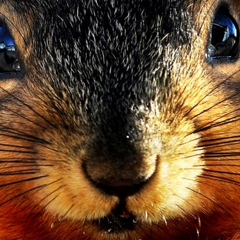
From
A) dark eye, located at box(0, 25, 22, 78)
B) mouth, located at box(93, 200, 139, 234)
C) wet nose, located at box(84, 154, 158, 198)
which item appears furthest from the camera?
dark eye, located at box(0, 25, 22, 78)

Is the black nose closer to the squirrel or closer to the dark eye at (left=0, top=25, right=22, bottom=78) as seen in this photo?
the squirrel

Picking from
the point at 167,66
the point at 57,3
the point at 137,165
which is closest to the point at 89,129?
the point at 137,165

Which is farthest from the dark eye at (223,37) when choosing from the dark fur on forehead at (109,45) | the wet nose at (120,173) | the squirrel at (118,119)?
the wet nose at (120,173)

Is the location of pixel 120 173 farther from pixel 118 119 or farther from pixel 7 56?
pixel 7 56

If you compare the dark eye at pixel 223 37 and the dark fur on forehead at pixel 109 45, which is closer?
the dark fur on forehead at pixel 109 45

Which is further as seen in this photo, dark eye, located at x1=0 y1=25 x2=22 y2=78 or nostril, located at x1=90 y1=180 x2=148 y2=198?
dark eye, located at x1=0 y1=25 x2=22 y2=78

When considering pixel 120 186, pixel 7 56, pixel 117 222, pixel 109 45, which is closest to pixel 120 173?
pixel 120 186

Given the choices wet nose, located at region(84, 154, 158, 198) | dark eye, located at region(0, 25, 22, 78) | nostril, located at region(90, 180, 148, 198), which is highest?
dark eye, located at region(0, 25, 22, 78)

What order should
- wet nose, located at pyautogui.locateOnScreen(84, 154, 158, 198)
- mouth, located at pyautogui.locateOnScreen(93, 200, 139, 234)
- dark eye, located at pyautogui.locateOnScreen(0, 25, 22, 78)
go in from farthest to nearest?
dark eye, located at pyautogui.locateOnScreen(0, 25, 22, 78) < mouth, located at pyautogui.locateOnScreen(93, 200, 139, 234) < wet nose, located at pyautogui.locateOnScreen(84, 154, 158, 198)

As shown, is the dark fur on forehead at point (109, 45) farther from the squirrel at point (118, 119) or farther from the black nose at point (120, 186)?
the black nose at point (120, 186)

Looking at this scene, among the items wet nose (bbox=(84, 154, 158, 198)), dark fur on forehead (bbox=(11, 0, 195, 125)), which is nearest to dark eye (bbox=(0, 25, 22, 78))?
dark fur on forehead (bbox=(11, 0, 195, 125))
